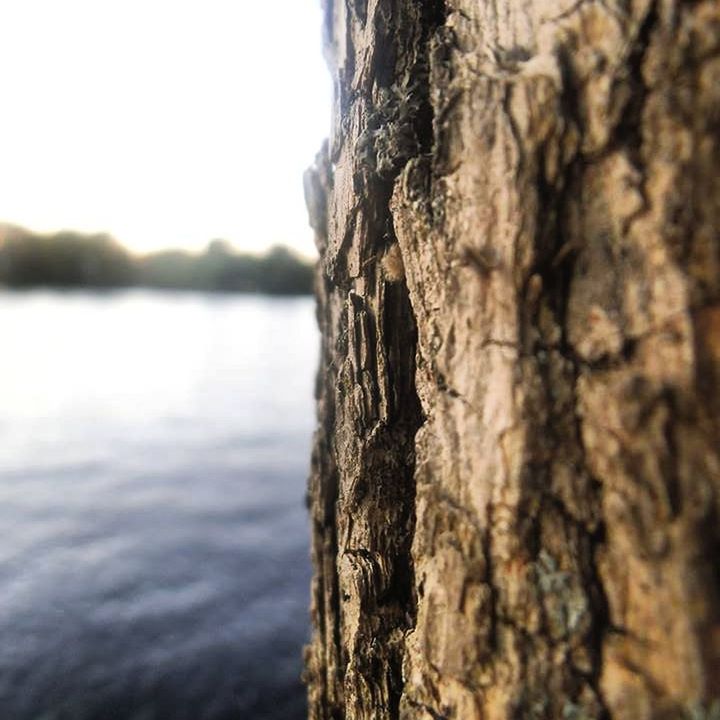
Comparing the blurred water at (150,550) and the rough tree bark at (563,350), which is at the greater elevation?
the rough tree bark at (563,350)

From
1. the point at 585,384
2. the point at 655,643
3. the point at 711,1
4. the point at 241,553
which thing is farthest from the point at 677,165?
the point at 241,553

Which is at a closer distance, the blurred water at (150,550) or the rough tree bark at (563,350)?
the rough tree bark at (563,350)

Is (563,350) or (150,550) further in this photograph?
(150,550)

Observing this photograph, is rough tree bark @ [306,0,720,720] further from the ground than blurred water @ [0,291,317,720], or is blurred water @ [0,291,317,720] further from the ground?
rough tree bark @ [306,0,720,720]

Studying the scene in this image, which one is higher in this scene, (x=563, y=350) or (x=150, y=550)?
(x=563, y=350)

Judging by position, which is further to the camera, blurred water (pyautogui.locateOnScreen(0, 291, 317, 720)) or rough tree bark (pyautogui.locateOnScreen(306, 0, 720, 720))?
blurred water (pyautogui.locateOnScreen(0, 291, 317, 720))
